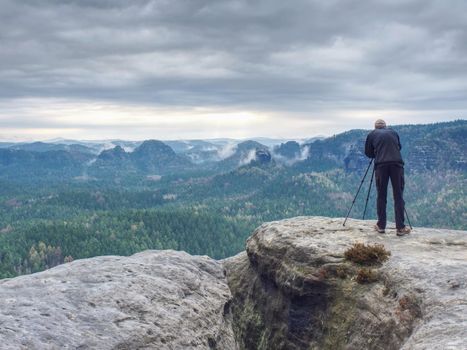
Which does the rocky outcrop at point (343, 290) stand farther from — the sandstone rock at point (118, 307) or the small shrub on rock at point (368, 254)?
the sandstone rock at point (118, 307)

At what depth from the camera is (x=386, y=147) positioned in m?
25.4

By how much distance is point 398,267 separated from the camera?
814 inches

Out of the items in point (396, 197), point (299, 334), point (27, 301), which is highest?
point (396, 197)

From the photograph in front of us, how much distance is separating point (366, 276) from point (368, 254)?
1300 mm

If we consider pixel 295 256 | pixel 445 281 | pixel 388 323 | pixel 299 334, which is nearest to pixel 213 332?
pixel 299 334

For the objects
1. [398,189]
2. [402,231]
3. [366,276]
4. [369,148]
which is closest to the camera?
[366,276]

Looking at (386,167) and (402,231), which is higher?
(386,167)

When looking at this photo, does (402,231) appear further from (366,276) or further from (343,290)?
(343,290)

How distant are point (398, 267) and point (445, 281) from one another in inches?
99.9

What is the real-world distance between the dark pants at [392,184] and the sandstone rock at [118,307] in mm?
10733

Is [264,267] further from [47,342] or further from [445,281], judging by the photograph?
[47,342]

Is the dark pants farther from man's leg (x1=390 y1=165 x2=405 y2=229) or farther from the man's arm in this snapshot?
the man's arm

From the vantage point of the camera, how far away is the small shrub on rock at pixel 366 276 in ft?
70.4

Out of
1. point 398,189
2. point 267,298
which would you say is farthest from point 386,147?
point 267,298
